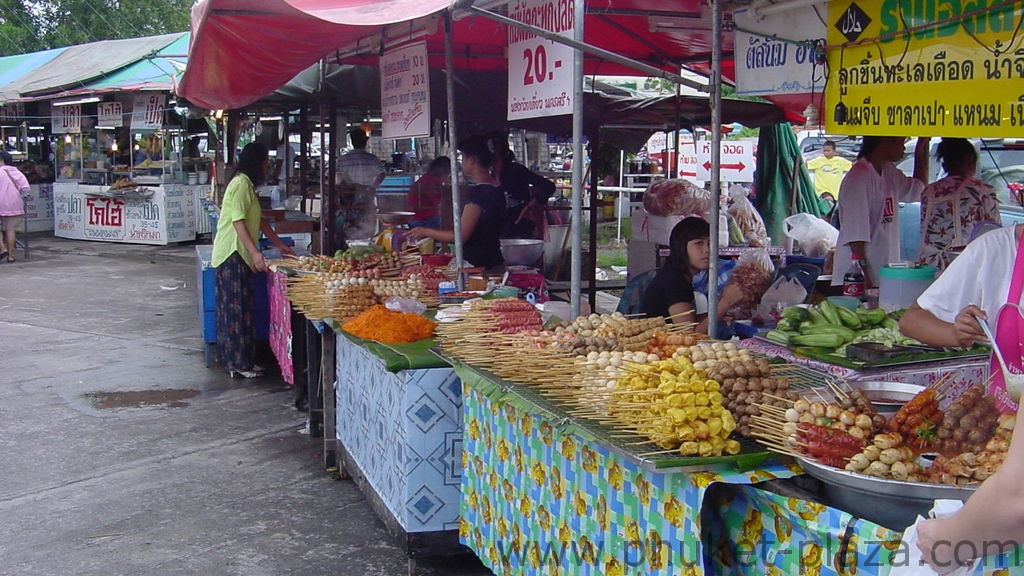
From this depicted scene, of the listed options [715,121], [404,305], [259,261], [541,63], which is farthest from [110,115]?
[715,121]

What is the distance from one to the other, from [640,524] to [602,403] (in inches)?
16.1

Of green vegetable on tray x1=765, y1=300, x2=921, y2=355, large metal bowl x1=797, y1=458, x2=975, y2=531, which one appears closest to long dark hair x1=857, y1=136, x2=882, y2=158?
green vegetable on tray x1=765, y1=300, x2=921, y2=355

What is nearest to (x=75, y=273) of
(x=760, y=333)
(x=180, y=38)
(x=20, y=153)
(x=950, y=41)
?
(x=180, y=38)

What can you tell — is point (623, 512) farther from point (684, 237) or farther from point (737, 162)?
point (737, 162)

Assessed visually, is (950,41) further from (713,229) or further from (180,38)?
(180,38)

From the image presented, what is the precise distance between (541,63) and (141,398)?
5.27 metres

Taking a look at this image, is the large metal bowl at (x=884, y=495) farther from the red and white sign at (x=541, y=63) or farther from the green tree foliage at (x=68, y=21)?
the green tree foliage at (x=68, y=21)

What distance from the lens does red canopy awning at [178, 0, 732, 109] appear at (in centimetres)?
523

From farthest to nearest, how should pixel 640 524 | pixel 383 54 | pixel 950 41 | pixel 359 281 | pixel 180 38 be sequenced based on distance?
pixel 180 38 < pixel 383 54 < pixel 359 281 < pixel 950 41 < pixel 640 524

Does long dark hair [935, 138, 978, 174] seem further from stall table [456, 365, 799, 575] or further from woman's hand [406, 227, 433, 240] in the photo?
stall table [456, 365, 799, 575]

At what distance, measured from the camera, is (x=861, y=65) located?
389 cm

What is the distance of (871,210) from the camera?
6.56 metres

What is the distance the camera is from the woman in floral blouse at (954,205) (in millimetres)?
6688

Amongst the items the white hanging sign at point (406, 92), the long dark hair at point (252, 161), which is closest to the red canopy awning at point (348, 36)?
the white hanging sign at point (406, 92)
